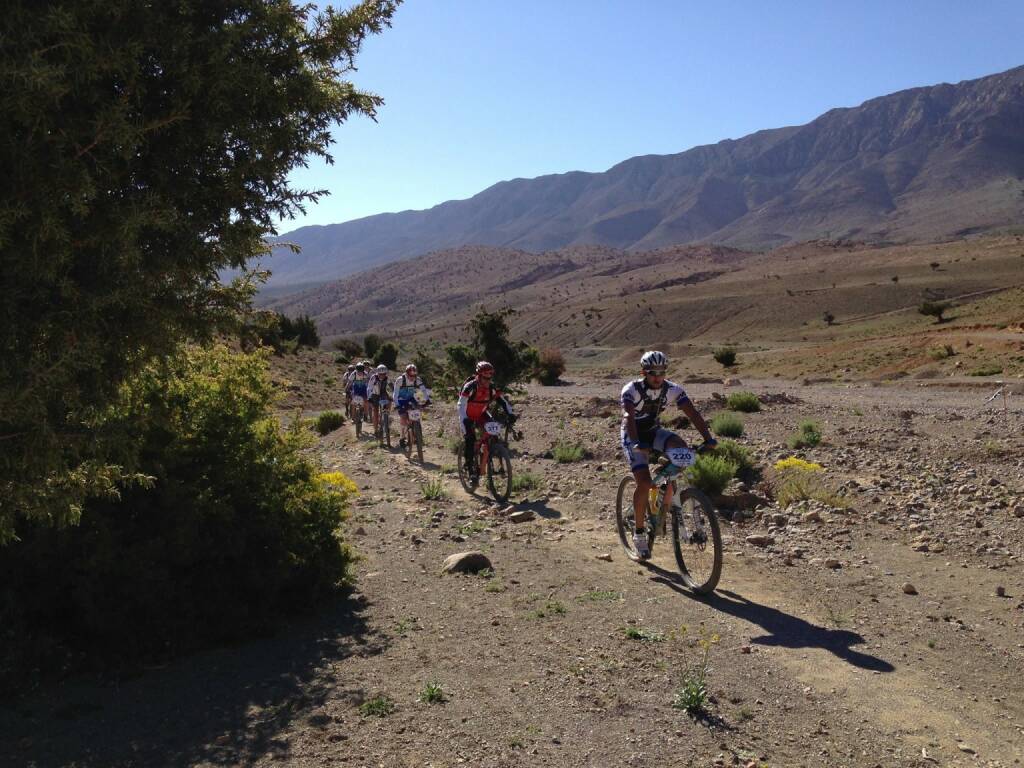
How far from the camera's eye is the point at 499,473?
471 inches

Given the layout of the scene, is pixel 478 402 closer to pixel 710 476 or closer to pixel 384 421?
pixel 710 476

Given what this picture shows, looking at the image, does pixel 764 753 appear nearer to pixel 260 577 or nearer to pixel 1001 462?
pixel 260 577

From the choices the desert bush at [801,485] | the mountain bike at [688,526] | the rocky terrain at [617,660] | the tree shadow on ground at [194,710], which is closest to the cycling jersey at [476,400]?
the rocky terrain at [617,660]

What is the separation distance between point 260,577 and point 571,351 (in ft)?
260

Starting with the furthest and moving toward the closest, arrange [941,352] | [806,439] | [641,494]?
[941,352], [806,439], [641,494]

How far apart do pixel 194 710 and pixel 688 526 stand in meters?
4.30

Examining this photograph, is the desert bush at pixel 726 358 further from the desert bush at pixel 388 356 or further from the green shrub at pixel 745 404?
the green shrub at pixel 745 404

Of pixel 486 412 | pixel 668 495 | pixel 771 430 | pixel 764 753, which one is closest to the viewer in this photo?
pixel 764 753

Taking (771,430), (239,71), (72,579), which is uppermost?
(239,71)

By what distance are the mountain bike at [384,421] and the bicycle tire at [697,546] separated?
12996 millimetres

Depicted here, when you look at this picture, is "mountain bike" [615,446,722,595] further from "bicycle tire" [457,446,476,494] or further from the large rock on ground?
"bicycle tire" [457,446,476,494]

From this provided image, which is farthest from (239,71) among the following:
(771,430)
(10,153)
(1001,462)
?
(771,430)

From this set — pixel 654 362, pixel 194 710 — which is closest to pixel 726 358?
pixel 654 362

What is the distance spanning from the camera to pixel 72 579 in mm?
5629
